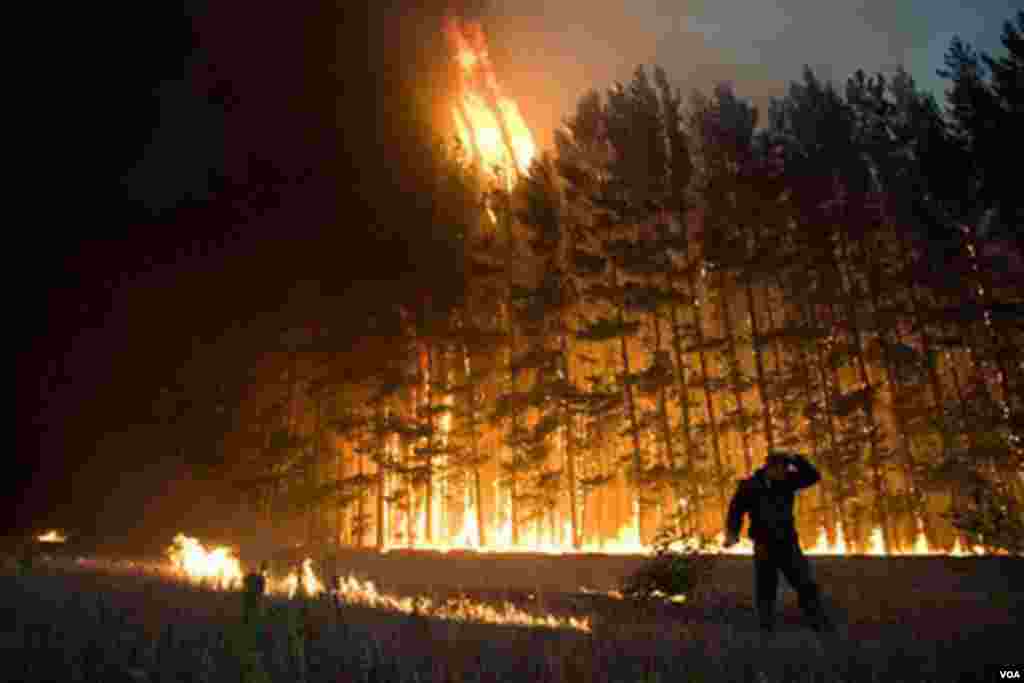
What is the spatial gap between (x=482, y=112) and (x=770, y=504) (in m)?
44.8

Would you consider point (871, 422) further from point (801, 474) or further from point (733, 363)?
point (801, 474)

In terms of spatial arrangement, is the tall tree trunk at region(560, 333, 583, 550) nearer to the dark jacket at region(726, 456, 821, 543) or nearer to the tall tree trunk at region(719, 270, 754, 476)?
the tall tree trunk at region(719, 270, 754, 476)

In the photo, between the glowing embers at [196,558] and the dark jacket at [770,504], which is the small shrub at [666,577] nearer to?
the dark jacket at [770,504]

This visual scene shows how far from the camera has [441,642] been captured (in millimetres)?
4551

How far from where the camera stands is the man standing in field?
7.44 m

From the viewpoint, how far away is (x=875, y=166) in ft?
91.7

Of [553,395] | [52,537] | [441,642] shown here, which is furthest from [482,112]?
[441,642]

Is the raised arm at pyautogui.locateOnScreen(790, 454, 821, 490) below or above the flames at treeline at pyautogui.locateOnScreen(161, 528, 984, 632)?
above

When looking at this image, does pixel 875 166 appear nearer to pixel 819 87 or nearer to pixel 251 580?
pixel 819 87

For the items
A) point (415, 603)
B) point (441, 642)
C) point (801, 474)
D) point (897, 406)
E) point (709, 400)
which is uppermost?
point (709, 400)

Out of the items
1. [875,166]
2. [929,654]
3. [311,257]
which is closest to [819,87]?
[875,166]

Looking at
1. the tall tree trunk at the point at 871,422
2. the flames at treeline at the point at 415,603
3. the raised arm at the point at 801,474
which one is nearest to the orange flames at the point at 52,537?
the flames at treeline at the point at 415,603

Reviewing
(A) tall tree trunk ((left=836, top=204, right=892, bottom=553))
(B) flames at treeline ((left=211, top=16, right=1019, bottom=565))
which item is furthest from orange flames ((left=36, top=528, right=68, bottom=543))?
(A) tall tree trunk ((left=836, top=204, right=892, bottom=553))

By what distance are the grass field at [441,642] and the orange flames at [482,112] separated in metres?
36.1
